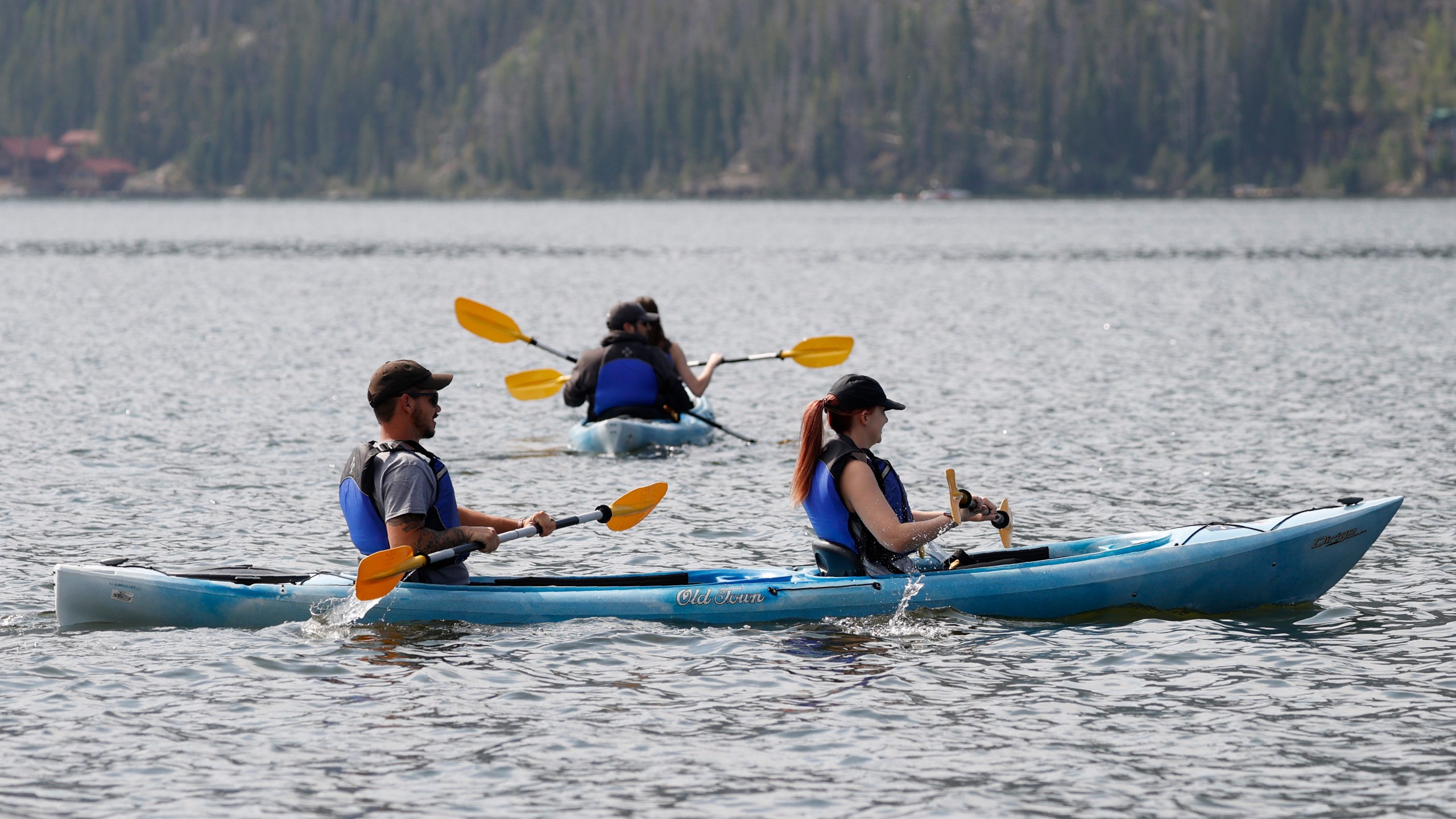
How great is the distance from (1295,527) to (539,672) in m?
5.47

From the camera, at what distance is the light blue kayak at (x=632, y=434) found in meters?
20.5

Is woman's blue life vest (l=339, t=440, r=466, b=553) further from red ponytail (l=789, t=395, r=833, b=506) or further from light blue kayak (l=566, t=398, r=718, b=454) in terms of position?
light blue kayak (l=566, t=398, r=718, b=454)

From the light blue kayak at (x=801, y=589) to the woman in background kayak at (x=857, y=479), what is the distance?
0.54m

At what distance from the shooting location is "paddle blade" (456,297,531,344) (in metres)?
20.8

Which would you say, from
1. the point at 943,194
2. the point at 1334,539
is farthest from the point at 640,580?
the point at 943,194

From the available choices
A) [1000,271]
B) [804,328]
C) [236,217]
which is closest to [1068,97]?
[236,217]

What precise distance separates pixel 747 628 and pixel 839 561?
31.9 inches

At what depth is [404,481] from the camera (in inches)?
420

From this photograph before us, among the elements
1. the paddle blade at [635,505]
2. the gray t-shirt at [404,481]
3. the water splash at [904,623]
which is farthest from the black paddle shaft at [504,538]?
the water splash at [904,623]

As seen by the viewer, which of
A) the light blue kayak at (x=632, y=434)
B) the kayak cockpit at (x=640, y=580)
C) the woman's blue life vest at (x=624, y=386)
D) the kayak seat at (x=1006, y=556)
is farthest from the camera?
the light blue kayak at (x=632, y=434)

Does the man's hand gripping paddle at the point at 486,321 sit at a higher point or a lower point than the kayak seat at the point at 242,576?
higher

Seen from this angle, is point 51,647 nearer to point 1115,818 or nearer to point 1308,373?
point 1115,818

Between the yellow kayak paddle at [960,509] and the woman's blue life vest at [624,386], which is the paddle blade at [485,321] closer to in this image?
the woman's blue life vest at [624,386]

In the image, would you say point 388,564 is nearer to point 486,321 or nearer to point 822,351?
point 486,321
